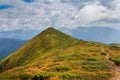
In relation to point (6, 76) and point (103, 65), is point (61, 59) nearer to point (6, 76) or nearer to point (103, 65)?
point (103, 65)

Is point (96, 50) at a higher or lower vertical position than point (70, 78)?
higher

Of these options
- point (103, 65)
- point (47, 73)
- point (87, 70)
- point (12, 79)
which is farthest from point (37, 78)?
point (103, 65)

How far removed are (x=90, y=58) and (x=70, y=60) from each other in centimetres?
1145

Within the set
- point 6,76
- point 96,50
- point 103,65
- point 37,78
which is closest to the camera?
point 37,78

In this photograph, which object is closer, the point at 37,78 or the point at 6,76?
the point at 37,78

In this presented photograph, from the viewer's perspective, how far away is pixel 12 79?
125 metres

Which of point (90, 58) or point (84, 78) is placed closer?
point (84, 78)

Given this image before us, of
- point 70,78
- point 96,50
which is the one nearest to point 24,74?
point 70,78

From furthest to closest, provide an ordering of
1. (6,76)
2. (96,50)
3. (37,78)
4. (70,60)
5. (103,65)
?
(96,50)
(70,60)
(103,65)
(6,76)
(37,78)

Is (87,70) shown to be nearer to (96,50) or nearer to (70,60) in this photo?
(70,60)

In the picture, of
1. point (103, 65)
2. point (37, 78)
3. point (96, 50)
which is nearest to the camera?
point (37, 78)

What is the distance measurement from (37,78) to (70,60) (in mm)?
39171

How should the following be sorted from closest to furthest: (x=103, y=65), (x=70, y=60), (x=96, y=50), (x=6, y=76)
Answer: (x=6, y=76)
(x=103, y=65)
(x=70, y=60)
(x=96, y=50)

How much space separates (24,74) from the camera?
124875mm
